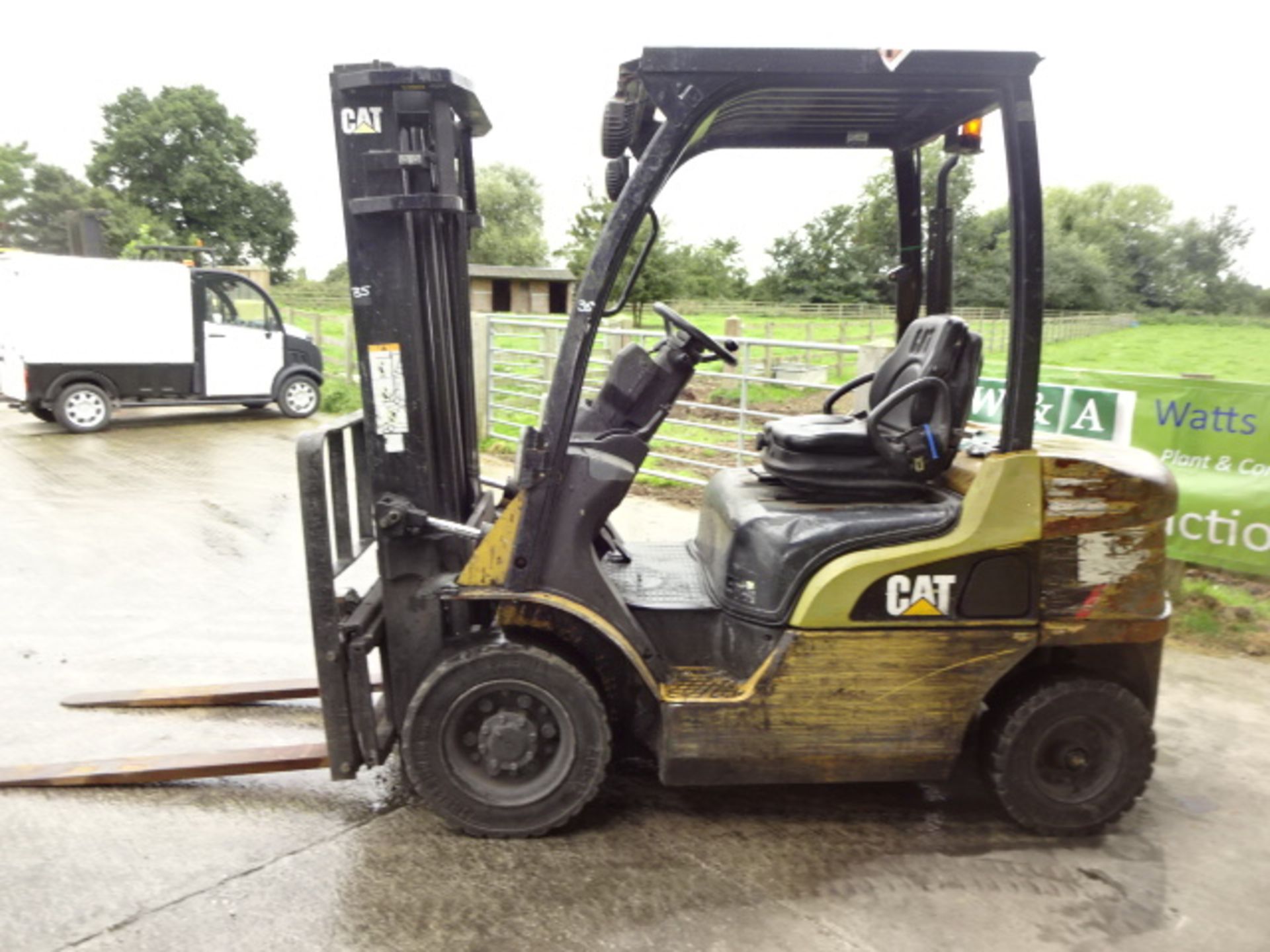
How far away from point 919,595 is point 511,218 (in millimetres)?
61740

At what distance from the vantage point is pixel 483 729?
3.50 m

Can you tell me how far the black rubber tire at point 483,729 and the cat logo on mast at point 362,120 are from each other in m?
1.89

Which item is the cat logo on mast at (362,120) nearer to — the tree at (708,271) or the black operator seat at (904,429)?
the black operator seat at (904,429)

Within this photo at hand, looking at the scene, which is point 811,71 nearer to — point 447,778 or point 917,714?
point 917,714

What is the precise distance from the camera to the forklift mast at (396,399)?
11.1 feet

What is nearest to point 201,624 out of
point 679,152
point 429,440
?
point 429,440

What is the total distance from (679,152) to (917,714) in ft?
7.05

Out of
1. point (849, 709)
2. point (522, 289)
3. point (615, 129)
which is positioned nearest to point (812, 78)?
point (615, 129)

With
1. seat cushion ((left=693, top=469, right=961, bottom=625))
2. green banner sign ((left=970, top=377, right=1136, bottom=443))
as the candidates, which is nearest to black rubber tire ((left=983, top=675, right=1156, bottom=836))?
seat cushion ((left=693, top=469, right=961, bottom=625))

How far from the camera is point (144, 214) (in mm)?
58406

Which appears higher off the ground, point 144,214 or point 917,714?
point 144,214

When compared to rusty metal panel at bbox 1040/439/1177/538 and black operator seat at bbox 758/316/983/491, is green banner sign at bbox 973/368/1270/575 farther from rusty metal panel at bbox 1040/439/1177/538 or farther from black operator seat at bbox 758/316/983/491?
black operator seat at bbox 758/316/983/491

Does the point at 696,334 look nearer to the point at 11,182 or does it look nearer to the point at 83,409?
the point at 83,409

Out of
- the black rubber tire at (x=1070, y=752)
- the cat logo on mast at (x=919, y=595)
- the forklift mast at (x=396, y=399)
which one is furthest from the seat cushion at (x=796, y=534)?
the forklift mast at (x=396, y=399)
